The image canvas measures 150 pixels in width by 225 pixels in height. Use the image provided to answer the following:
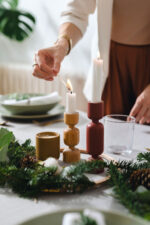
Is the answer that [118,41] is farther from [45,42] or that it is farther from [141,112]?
[45,42]

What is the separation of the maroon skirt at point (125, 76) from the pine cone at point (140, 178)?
37.0 inches

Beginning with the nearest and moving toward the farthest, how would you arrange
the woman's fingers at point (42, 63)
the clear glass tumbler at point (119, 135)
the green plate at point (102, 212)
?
1. the green plate at point (102, 212)
2. the clear glass tumbler at point (119, 135)
3. the woman's fingers at point (42, 63)

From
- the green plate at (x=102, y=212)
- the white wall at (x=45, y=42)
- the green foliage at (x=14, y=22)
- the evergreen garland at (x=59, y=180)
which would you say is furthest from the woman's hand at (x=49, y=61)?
the green foliage at (x=14, y=22)

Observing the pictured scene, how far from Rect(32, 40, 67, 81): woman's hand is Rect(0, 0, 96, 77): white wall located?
1724mm

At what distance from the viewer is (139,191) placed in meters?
0.65

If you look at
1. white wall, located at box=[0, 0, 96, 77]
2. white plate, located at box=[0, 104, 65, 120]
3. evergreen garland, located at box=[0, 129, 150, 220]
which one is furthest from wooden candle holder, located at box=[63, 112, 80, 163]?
white wall, located at box=[0, 0, 96, 77]

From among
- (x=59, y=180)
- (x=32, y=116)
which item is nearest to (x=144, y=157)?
(x=59, y=180)

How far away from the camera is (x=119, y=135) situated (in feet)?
3.17

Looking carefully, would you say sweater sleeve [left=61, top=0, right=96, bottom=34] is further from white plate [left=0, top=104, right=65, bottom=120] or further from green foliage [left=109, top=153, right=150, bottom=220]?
green foliage [left=109, top=153, right=150, bottom=220]

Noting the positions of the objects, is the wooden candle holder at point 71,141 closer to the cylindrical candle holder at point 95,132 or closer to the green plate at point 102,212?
the cylindrical candle holder at point 95,132

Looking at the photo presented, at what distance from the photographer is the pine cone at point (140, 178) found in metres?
0.70

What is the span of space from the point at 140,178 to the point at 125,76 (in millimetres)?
1006

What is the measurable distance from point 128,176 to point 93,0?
3.38ft

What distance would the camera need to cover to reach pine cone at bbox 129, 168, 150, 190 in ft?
2.28
